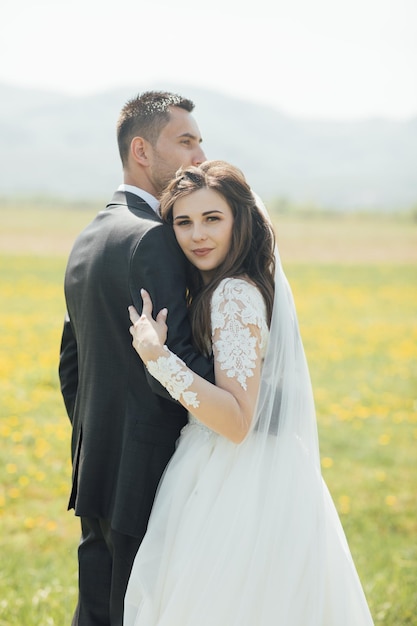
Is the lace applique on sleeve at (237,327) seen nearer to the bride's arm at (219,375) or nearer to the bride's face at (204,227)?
the bride's arm at (219,375)

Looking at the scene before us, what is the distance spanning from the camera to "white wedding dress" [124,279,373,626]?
269 cm

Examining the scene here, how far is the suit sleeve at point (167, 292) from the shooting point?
8.84ft

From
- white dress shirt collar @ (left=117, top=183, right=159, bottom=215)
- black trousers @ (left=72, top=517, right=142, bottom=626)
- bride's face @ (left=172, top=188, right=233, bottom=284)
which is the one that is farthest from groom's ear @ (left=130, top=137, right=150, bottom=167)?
black trousers @ (left=72, top=517, right=142, bottom=626)

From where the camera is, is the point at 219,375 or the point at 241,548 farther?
the point at 241,548

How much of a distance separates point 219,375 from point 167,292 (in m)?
0.40

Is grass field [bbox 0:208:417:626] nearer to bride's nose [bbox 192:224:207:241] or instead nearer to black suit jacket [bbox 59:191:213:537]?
black suit jacket [bbox 59:191:213:537]

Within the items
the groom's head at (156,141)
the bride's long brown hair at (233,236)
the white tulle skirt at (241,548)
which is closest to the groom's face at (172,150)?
the groom's head at (156,141)

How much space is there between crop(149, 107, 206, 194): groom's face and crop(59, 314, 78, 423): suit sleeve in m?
0.88

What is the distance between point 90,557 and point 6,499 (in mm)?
2782

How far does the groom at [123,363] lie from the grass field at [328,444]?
1096mm

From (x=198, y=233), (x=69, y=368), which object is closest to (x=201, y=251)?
(x=198, y=233)

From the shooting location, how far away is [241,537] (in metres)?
2.74

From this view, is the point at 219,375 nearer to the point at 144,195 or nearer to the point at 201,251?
the point at 201,251

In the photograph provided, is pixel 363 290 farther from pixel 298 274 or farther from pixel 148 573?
pixel 148 573
